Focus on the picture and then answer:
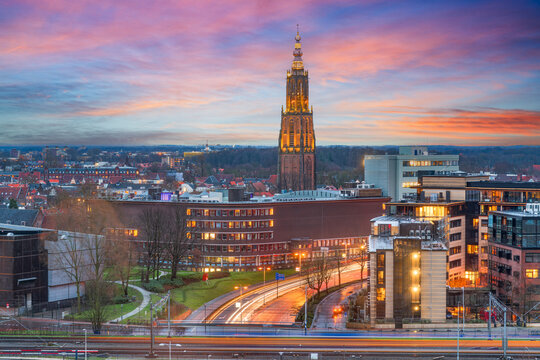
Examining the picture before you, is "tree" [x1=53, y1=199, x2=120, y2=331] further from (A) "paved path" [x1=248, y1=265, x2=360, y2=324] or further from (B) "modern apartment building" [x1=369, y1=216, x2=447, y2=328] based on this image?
(B) "modern apartment building" [x1=369, y1=216, x2=447, y2=328]

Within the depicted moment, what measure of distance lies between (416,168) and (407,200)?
2216 inches

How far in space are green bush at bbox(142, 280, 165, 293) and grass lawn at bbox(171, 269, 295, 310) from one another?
1.71 meters

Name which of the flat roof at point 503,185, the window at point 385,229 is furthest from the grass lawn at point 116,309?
the flat roof at point 503,185

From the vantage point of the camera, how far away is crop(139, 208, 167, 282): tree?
97.4m

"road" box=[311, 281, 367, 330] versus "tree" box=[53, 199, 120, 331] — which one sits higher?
"tree" box=[53, 199, 120, 331]

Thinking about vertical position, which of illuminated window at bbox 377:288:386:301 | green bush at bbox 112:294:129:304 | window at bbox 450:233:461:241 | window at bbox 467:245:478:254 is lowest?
green bush at bbox 112:294:129:304

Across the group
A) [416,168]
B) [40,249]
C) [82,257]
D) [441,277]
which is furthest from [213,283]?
[416,168]

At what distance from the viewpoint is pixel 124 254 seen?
87875 millimetres

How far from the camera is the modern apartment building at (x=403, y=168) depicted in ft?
491

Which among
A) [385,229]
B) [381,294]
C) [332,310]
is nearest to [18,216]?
[332,310]

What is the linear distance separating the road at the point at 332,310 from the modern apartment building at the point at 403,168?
57439 millimetres

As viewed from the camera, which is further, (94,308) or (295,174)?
(295,174)

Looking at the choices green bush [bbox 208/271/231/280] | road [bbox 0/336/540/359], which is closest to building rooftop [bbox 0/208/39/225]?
green bush [bbox 208/271/231/280]

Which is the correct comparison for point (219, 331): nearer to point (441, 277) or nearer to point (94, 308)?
point (94, 308)
